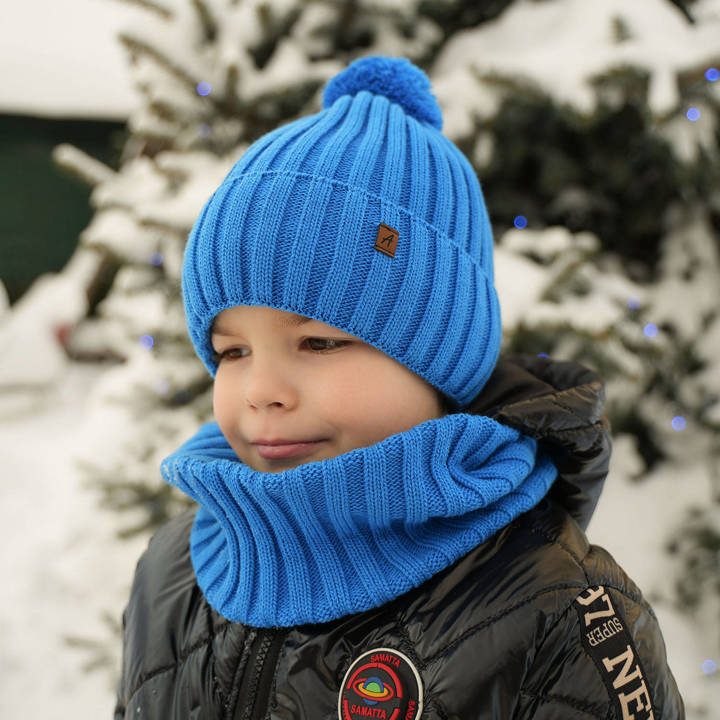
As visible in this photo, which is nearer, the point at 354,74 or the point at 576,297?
the point at 354,74

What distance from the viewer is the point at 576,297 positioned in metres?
1.76

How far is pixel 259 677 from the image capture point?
2.97 ft

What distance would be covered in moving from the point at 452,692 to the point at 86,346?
15.4 feet

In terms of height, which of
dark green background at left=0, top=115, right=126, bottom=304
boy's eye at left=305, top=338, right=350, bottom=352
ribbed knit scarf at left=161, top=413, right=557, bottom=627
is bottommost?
dark green background at left=0, top=115, right=126, bottom=304

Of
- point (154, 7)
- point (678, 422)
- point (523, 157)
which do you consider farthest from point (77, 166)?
point (678, 422)

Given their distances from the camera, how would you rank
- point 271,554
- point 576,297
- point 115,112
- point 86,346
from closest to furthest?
1. point 271,554
2. point 576,297
3. point 86,346
4. point 115,112

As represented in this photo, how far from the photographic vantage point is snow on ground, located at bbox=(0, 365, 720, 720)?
1918 mm

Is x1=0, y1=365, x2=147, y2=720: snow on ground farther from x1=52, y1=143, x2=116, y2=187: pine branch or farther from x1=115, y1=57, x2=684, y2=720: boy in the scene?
x1=115, y1=57, x2=684, y2=720: boy

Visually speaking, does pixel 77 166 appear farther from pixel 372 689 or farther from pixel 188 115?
pixel 372 689

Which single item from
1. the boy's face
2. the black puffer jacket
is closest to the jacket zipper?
the black puffer jacket

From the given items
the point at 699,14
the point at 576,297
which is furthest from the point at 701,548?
the point at 699,14

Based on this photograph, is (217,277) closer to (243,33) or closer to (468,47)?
(243,33)

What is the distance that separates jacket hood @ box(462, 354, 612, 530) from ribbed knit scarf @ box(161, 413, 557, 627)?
6cm

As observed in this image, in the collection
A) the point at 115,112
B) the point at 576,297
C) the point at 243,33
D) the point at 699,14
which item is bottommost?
the point at 115,112
